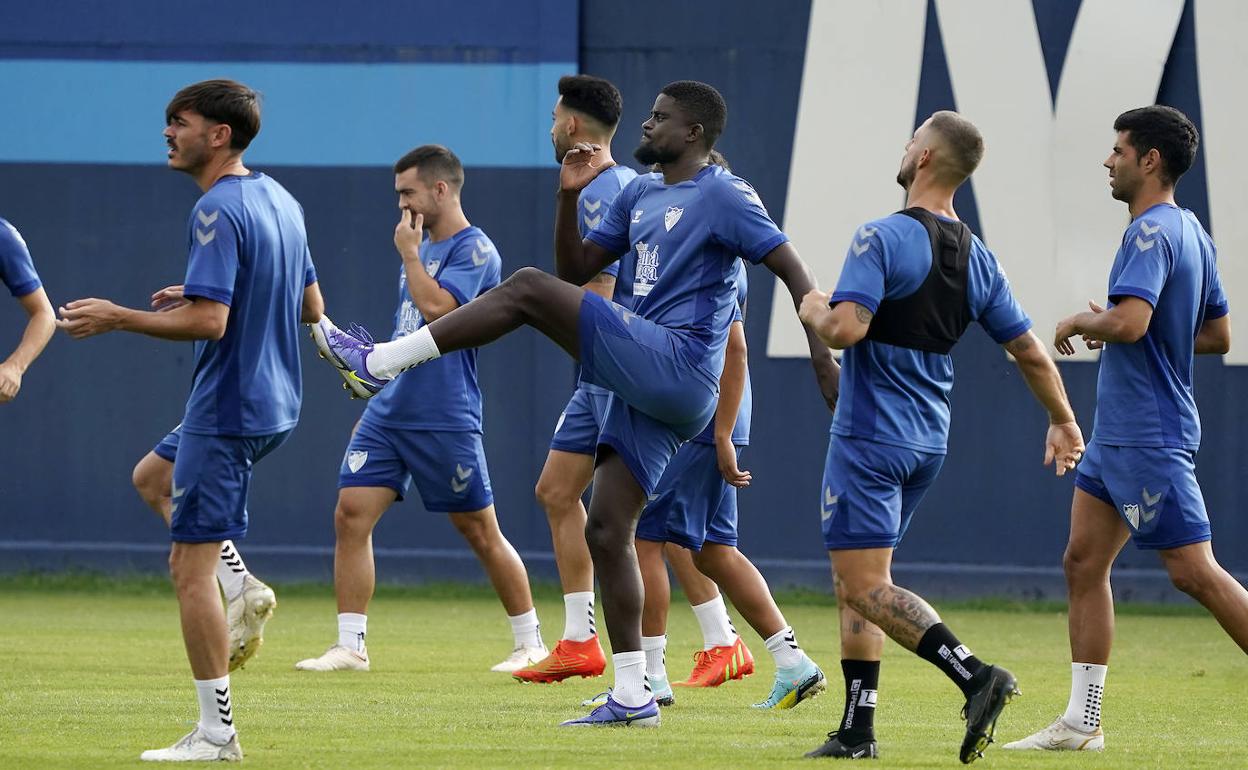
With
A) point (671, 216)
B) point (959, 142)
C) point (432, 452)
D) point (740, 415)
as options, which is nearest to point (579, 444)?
point (740, 415)

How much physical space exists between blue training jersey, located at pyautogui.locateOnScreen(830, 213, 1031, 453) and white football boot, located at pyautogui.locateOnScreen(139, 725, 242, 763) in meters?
2.14

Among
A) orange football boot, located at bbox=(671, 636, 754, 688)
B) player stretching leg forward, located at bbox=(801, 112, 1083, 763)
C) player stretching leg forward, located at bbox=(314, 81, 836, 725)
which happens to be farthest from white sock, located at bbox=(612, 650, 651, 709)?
orange football boot, located at bbox=(671, 636, 754, 688)

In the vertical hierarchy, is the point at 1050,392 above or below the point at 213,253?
below

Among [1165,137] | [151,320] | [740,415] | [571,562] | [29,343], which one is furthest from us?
[571,562]

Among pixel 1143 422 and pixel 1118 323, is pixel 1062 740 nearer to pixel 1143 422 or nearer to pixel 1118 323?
pixel 1143 422

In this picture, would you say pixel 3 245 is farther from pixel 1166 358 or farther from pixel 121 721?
pixel 1166 358

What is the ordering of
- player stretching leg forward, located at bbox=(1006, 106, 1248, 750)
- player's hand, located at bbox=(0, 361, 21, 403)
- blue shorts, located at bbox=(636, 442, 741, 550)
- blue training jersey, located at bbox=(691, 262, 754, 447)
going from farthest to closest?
1. blue shorts, located at bbox=(636, 442, 741, 550)
2. blue training jersey, located at bbox=(691, 262, 754, 447)
3. player's hand, located at bbox=(0, 361, 21, 403)
4. player stretching leg forward, located at bbox=(1006, 106, 1248, 750)

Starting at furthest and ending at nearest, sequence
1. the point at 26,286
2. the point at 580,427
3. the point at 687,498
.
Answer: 1. the point at 580,427
2. the point at 687,498
3. the point at 26,286

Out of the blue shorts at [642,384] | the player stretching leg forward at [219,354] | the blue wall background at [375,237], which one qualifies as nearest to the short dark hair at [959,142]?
the blue shorts at [642,384]

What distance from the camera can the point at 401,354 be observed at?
577cm

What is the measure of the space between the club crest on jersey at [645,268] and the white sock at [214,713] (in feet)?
6.64

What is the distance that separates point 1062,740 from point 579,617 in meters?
2.58

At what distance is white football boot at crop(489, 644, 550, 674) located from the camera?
849 centimetres

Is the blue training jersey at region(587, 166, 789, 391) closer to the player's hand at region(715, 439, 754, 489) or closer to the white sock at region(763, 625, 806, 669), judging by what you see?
the player's hand at region(715, 439, 754, 489)
